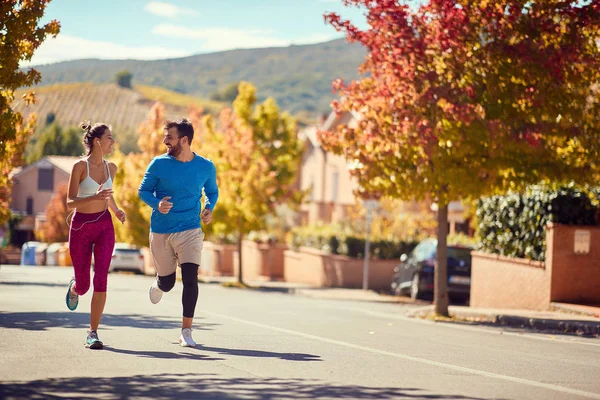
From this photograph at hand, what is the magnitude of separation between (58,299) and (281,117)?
3258 cm

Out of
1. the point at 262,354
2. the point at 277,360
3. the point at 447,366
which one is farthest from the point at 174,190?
the point at 447,366

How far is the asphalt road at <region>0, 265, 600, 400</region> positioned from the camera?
8.03 metres

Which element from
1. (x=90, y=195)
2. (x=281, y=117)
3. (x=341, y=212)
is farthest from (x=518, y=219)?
(x=341, y=212)

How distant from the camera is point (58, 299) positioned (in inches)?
695

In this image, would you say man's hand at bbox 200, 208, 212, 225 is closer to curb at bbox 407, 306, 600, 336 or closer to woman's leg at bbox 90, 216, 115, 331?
woman's leg at bbox 90, 216, 115, 331

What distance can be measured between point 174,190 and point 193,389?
3088 mm

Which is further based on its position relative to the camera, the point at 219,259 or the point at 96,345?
the point at 219,259

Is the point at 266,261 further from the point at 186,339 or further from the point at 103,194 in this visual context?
the point at 103,194

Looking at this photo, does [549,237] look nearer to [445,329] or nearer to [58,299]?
[445,329]

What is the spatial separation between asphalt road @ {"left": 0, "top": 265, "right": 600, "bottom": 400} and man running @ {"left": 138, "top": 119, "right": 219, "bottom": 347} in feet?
2.19

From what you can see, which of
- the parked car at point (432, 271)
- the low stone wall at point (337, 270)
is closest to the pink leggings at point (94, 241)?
the parked car at point (432, 271)

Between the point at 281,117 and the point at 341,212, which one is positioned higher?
the point at 281,117

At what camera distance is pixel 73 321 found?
13.0m

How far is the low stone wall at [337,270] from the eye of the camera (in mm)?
35688
